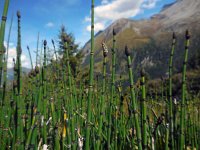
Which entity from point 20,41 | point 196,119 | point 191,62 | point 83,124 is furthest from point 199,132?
point 191,62

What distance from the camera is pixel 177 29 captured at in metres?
176

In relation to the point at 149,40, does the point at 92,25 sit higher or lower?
lower

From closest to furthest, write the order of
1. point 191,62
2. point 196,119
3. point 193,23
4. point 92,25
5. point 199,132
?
point 92,25
point 199,132
point 196,119
point 191,62
point 193,23

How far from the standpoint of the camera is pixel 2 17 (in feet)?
4.10

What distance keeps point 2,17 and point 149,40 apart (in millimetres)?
178604

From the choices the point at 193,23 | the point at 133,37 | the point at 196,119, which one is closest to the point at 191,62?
the point at 196,119

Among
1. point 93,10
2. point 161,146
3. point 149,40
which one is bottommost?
point 161,146

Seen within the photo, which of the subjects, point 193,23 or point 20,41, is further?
point 193,23

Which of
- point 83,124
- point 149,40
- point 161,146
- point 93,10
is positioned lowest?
point 161,146

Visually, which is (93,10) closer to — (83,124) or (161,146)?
(83,124)

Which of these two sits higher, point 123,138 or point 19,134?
point 19,134

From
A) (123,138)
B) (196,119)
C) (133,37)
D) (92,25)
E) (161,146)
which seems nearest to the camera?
(92,25)

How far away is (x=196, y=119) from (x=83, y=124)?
50.4 inches

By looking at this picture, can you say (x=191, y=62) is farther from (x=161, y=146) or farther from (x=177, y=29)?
(x=177, y=29)
